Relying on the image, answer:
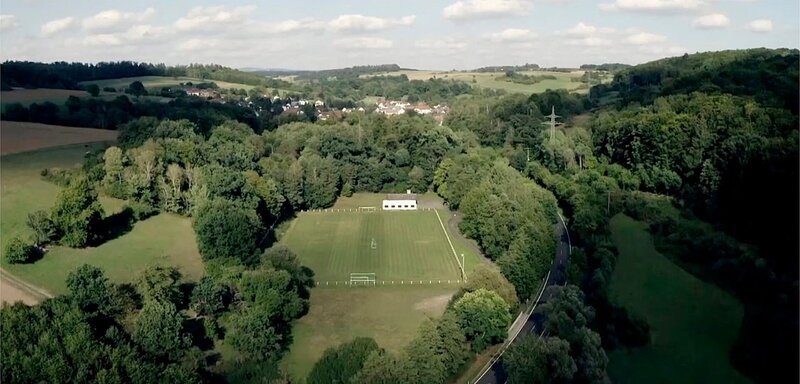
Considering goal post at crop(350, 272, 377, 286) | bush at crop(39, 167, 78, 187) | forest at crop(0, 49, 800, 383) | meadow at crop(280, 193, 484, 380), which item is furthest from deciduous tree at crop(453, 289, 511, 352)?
bush at crop(39, 167, 78, 187)

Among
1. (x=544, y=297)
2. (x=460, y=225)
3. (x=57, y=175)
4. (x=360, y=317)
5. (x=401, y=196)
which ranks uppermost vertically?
(x=57, y=175)

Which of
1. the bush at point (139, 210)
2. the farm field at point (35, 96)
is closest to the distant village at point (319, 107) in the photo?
the farm field at point (35, 96)

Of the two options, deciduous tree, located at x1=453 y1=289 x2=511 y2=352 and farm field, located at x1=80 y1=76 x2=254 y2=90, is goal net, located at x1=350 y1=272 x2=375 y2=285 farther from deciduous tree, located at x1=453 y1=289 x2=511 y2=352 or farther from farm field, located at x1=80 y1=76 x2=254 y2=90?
farm field, located at x1=80 y1=76 x2=254 y2=90

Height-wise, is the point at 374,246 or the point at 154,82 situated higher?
the point at 154,82

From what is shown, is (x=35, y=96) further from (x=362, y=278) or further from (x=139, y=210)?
(x=362, y=278)

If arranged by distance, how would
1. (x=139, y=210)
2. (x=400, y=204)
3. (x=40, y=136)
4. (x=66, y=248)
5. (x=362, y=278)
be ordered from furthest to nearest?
(x=400, y=204) → (x=40, y=136) → (x=139, y=210) → (x=362, y=278) → (x=66, y=248)

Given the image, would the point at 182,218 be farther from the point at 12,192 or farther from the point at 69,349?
the point at 69,349

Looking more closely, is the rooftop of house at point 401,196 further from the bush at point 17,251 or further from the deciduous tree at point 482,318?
the bush at point 17,251

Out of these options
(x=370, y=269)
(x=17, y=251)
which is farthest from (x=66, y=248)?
(x=370, y=269)
